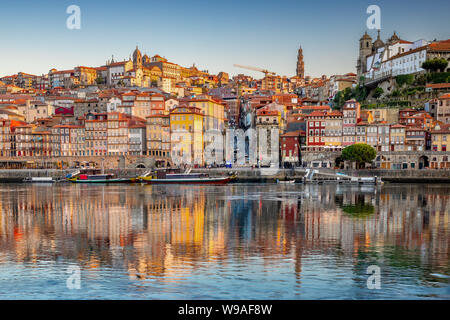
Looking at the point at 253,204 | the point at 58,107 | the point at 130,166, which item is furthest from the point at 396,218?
the point at 58,107

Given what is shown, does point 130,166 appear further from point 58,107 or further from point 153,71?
point 153,71

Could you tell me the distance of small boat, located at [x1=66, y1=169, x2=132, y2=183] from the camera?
60.2 metres

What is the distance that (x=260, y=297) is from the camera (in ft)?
43.3

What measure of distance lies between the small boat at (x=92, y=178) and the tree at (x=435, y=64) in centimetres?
4425

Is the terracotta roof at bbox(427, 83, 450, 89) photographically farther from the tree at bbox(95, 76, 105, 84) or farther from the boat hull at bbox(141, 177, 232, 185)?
the tree at bbox(95, 76, 105, 84)

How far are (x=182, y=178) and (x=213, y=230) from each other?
117ft

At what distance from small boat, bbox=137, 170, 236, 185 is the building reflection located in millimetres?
18635

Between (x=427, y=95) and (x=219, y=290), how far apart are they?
213 ft

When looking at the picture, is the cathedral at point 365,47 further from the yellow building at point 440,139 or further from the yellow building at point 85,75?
the yellow building at point 85,75

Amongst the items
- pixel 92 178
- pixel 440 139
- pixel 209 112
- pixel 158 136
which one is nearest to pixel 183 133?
pixel 158 136

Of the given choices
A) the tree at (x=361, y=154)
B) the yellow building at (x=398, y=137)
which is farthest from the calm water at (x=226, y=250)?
the yellow building at (x=398, y=137)

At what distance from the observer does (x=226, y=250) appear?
18578 mm

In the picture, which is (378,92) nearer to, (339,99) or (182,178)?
(339,99)

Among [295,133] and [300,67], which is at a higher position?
[300,67]
